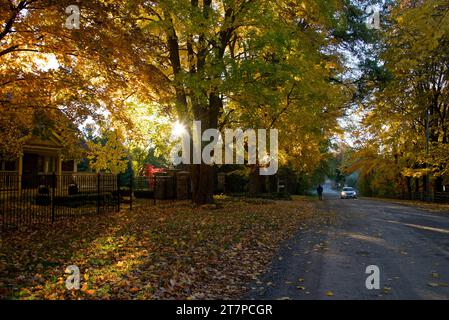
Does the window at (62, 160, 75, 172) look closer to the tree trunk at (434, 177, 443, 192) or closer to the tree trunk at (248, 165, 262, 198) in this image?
the tree trunk at (248, 165, 262, 198)

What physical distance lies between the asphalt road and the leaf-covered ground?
52 centimetres

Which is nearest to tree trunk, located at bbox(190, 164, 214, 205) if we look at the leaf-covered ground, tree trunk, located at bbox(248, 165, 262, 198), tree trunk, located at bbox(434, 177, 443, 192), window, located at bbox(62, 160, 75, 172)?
the leaf-covered ground

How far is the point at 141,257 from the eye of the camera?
28.0ft

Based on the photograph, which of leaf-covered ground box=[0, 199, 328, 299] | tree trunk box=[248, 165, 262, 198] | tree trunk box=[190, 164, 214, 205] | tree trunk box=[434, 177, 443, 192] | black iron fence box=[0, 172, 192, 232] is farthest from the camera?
tree trunk box=[434, 177, 443, 192]

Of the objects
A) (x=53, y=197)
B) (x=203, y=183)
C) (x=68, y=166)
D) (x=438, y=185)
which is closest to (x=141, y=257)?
(x=53, y=197)

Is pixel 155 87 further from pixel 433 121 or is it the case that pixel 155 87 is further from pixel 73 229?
pixel 433 121

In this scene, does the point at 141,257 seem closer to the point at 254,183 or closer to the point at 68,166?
the point at 254,183

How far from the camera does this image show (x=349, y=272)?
25.5 ft

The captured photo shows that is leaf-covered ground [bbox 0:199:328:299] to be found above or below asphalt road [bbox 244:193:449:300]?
above

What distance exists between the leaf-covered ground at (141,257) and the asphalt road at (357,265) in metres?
0.52

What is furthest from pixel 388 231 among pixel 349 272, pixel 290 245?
pixel 349 272

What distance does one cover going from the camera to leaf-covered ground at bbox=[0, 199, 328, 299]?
6395 millimetres

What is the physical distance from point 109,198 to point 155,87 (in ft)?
22.5

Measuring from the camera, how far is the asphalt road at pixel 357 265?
21.2 ft
